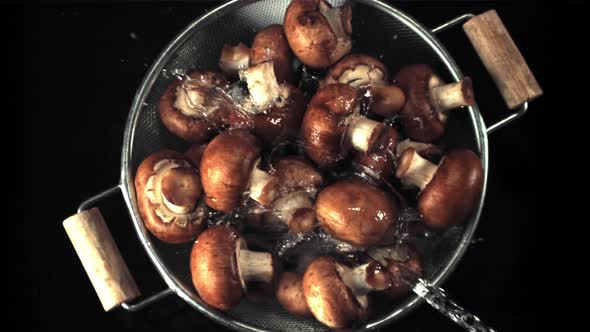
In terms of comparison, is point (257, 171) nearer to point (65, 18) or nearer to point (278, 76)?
point (278, 76)

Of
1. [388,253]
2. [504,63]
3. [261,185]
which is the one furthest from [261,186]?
[504,63]

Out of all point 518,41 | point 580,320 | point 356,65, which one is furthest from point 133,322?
point 518,41

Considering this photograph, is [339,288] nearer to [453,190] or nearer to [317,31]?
[453,190]

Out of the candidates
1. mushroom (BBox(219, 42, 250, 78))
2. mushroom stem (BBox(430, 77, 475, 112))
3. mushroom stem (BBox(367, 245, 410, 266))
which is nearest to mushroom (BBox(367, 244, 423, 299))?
mushroom stem (BBox(367, 245, 410, 266))

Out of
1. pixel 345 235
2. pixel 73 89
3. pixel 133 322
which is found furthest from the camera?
pixel 73 89

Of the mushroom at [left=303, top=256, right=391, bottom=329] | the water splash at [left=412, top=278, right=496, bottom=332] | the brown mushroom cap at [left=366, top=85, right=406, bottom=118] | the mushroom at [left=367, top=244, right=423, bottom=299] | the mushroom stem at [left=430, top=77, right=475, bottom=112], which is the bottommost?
the water splash at [left=412, top=278, right=496, bottom=332]

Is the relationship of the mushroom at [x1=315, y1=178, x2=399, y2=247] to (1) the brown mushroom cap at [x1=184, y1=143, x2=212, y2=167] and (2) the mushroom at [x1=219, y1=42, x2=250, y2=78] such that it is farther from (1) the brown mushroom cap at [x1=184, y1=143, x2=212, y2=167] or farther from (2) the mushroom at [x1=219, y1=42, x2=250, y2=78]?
(2) the mushroom at [x1=219, y1=42, x2=250, y2=78]
